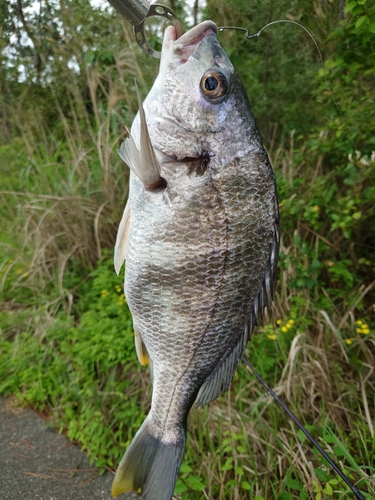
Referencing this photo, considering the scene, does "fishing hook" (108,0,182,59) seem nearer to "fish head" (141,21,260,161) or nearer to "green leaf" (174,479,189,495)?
"fish head" (141,21,260,161)

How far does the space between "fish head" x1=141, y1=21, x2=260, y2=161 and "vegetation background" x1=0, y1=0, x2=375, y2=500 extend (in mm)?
1019

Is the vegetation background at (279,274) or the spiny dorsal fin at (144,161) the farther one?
the vegetation background at (279,274)

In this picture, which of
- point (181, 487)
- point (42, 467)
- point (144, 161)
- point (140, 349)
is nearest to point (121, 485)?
point (140, 349)

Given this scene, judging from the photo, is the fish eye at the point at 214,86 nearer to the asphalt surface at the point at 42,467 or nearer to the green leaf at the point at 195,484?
the green leaf at the point at 195,484

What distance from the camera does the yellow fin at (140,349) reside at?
1120mm

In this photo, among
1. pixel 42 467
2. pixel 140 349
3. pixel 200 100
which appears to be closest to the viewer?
pixel 200 100

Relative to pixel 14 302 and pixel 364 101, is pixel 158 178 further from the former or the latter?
pixel 14 302

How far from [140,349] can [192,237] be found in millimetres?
462

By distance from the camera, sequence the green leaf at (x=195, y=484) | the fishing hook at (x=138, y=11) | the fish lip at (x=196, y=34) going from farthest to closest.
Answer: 1. the green leaf at (x=195, y=484)
2. the fish lip at (x=196, y=34)
3. the fishing hook at (x=138, y=11)

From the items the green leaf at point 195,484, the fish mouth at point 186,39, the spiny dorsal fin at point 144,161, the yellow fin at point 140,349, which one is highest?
the fish mouth at point 186,39

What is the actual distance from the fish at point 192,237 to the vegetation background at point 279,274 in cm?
84

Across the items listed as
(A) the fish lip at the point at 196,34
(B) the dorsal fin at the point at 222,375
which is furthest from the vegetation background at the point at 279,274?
(A) the fish lip at the point at 196,34

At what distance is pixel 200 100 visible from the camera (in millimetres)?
990

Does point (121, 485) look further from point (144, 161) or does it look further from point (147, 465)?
point (144, 161)
